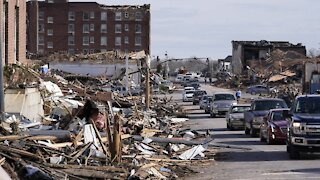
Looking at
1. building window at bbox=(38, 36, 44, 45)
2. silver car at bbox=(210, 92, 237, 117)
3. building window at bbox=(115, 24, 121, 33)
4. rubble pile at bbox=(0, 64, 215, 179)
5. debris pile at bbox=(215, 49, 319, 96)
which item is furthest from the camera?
building window at bbox=(115, 24, 121, 33)

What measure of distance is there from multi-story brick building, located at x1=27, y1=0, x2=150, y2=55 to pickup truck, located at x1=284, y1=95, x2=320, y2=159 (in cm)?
11010

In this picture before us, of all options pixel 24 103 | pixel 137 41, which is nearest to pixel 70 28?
pixel 137 41

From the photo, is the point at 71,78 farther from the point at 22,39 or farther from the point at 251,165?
the point at 251,165

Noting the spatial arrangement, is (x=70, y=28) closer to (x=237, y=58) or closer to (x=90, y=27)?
(x=90, y=27)

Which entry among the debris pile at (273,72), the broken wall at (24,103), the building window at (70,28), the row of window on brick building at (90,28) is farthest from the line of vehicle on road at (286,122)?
the building window at (70,28)

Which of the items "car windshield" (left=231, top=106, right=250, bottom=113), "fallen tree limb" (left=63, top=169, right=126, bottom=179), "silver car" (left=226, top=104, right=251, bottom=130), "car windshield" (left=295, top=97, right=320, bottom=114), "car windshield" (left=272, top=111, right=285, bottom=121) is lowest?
"silver car" (left=226, top=104, right=251, bottom=130)

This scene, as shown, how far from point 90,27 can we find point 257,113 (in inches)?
4110

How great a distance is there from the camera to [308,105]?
25.1 metres

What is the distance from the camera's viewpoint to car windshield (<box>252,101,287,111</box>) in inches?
1485

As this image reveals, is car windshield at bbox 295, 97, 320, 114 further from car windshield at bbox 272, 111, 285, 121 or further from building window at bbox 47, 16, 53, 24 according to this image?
building window at bbox 47, 16, 53, 24

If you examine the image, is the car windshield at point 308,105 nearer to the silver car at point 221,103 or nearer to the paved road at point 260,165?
the paved road at point 260,165

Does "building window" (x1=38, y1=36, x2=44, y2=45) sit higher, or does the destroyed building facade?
"building window" (x1=38, y1=36, x2=44, y2=45)

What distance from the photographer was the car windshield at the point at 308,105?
2502 centimetres

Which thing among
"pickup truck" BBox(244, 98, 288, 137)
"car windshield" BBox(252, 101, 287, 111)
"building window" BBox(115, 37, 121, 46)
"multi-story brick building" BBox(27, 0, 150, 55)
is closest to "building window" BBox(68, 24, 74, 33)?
"multi-story brick building" BBox(27, 0, 150, 55)
